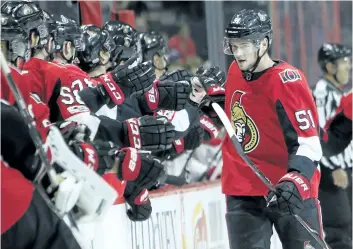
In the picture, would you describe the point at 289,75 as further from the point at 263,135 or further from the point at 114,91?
the point at 114,91

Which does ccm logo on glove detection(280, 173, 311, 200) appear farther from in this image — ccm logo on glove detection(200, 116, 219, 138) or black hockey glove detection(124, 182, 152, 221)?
ccm logo on glove detection(200, 116, 219, 138)

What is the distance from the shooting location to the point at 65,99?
12.0 ft

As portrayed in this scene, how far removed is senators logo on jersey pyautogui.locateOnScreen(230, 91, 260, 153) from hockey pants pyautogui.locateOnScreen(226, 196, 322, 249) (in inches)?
8.4

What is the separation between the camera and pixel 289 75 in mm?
3719

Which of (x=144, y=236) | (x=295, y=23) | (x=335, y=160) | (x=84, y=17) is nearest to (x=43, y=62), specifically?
(x=144, y=236)

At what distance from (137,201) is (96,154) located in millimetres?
787

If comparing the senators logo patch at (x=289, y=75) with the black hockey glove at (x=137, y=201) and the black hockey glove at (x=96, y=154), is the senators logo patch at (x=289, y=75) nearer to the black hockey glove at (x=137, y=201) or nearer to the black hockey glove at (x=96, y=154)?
the black hockey glove at (x=137, y=201)

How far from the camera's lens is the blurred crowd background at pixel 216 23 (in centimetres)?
600

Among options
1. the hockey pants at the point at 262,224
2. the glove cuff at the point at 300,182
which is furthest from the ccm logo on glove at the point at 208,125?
the glove cuff at the point at 300,182

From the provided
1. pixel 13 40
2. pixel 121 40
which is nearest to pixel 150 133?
pixel 13 40

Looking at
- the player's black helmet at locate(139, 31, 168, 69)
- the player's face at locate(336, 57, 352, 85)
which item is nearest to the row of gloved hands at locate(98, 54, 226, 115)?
the player's black helmet at locate(139, 31, 168, 69)

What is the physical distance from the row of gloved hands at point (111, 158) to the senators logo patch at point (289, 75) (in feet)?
2.72

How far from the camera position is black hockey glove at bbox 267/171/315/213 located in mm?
3475

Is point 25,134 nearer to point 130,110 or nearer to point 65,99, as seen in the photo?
point 65,99
